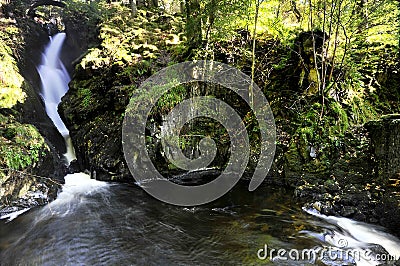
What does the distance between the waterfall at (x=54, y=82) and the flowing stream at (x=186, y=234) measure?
3667mm

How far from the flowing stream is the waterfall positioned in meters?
3.67

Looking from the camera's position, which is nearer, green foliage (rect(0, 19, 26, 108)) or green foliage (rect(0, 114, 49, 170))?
green foliage (rect(0, 114, 49, 170))

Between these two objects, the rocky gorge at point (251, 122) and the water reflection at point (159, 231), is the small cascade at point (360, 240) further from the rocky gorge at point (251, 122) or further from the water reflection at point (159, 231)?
the rocky gorge at point (251, 122)

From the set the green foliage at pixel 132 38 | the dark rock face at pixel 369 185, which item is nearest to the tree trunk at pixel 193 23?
the green foliage at pixel 132 38

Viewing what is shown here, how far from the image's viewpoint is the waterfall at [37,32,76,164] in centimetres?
1031

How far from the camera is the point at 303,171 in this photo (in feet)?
23.4

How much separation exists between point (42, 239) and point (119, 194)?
2309mm

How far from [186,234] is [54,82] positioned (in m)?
10.1

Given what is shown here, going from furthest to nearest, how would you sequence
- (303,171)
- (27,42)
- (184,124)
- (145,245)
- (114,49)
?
(27,42)
(114,49)
(184,124)
(303,171)
(145,245)

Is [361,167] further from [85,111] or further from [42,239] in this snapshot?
[85,111]

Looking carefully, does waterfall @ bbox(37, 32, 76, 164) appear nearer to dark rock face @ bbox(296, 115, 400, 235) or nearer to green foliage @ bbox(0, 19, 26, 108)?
green foliage @ bbox(0, 19, 26, 108)

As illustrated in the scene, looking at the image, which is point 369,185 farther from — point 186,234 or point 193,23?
point 193,23

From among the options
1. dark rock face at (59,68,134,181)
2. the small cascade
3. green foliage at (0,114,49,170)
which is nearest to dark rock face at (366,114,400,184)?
the small cascade

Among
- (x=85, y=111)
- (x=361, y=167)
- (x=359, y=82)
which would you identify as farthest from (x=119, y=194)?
(x=359, y=82)
